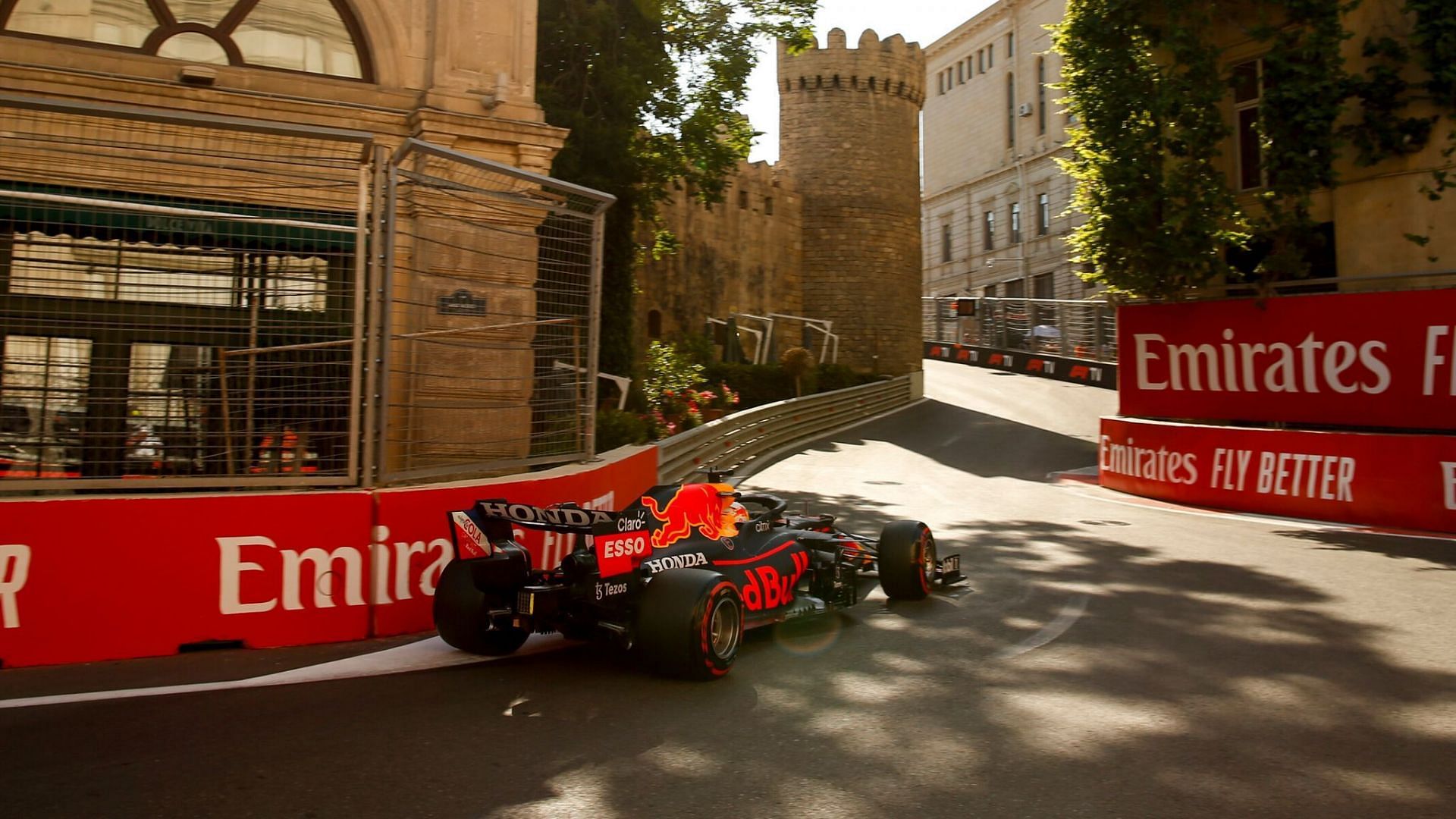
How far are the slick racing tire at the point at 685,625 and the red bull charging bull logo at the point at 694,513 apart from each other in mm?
484

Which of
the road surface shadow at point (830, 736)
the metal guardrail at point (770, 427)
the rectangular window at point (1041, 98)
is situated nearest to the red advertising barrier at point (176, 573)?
the road surface shadow at point (830, 736)

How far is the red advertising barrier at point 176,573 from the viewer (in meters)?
5.99

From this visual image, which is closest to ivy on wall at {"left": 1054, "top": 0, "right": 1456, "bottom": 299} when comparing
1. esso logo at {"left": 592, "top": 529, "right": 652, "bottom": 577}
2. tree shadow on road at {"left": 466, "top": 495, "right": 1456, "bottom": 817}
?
tree shadow on road at {"left": 466, "top": 495, "right": 1456, "bottom": 817}

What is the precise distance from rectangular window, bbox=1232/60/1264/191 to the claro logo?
15.2 meters

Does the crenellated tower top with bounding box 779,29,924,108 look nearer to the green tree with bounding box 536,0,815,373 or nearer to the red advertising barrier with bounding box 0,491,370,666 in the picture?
the green tree with bounding box 536,0,815,373

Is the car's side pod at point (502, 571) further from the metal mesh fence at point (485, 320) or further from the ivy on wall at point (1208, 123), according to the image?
the ivy on wall at point (1208, 123)

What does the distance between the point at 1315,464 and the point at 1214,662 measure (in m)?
9.11

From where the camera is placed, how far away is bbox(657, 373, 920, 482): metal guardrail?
54.8 feet

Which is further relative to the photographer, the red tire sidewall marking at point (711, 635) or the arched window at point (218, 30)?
the arched window at point (218, 30)

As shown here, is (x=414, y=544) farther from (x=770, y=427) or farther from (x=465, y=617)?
(x=770, y=427)

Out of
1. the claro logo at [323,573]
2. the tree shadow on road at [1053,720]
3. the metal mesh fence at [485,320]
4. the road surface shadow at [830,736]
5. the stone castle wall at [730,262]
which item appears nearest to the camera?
the road surface shadow at [830,736]

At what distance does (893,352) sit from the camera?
46.0 m

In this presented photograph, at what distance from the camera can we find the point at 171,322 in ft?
21.3

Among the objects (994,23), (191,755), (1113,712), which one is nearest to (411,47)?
(191,755)
